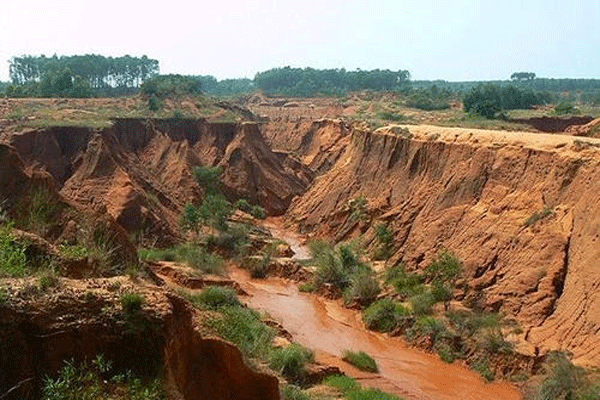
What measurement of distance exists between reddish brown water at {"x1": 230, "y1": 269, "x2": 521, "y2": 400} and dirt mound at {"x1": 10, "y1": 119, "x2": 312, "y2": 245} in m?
7.13

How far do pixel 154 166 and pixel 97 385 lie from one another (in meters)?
41.0

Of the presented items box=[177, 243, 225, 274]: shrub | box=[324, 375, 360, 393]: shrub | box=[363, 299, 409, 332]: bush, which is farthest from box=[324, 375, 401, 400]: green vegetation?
box=[177, 243, 225, 274]: shrub

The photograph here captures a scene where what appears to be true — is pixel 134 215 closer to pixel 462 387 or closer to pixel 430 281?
pixel 430 281

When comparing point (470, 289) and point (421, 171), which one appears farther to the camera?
point (421, 171)

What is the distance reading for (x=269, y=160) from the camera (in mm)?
54750

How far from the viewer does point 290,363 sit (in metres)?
15.4

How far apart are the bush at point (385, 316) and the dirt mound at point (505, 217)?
2834 mm

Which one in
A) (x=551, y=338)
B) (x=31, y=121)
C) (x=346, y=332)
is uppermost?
(x=31, y=121)

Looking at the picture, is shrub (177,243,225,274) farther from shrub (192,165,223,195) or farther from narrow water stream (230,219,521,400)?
shrub (192,165,223,195)

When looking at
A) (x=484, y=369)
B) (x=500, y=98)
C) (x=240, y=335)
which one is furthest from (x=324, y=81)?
(x=240, y=335)

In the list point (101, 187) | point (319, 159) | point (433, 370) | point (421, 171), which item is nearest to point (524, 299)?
point (433, 370)

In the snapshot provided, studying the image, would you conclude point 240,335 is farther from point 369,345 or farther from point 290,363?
point 369,345

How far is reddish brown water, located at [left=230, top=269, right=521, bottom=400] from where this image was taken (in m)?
19.0

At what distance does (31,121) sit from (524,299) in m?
32.1
